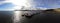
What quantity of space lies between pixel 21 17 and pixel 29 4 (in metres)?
0.17

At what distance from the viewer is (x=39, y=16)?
1.23 m

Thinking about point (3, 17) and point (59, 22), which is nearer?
point (59, 22)

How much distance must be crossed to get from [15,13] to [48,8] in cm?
37

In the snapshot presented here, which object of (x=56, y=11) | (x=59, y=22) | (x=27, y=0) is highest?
(x=27, y=0)

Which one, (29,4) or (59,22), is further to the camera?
(29,4)

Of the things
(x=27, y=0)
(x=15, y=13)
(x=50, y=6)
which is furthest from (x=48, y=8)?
(x=15, y=13)

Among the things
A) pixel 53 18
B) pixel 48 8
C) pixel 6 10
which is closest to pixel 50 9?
pixel 48 8

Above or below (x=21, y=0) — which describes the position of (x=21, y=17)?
below

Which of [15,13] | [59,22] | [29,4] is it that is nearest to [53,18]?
[59,22]

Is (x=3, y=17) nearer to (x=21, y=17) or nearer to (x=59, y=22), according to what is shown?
(x=21, y=17)

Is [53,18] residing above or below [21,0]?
below

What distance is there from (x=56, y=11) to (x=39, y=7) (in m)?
0.20

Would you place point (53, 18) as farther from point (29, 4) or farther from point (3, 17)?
point (3, 17)

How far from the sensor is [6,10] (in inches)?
52.6
